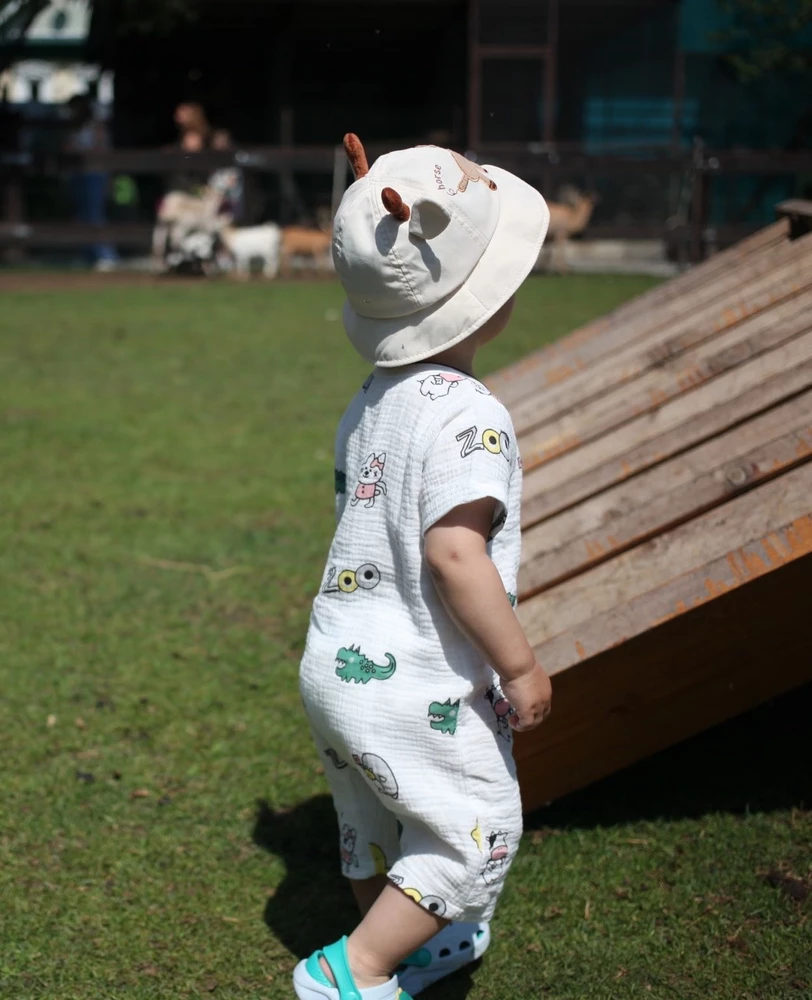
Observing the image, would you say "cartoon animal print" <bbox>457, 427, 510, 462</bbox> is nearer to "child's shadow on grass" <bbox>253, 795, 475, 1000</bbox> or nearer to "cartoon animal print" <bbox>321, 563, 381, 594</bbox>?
"cartoon animal print" <bbox>321, 563, 381, 594</bbox>

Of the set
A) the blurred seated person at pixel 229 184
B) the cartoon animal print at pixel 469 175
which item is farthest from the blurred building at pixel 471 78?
the cartoon animal print at pixel 469 175

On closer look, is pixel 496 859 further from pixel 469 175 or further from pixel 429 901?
pixel 469 175

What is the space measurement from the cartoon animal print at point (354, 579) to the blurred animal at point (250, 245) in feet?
47.3

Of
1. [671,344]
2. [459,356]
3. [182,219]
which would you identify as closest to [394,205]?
[459,356]

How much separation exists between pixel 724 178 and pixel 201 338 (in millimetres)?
9029

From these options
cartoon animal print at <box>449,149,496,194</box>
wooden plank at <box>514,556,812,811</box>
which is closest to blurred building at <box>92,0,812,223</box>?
wooden plank at <box>514,556,812,811</box>

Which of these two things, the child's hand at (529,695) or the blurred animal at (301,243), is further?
the blurred animal at (301,243)

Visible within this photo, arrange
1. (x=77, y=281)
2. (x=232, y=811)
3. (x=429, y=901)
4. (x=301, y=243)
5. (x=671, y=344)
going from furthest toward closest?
(x=301, y=243) → (x=77, y=281) → (x=671, y=344) → (x=232, y=811) → (x=429, y=901)

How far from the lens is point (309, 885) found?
9.13 feet

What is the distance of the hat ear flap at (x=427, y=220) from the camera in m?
1.97

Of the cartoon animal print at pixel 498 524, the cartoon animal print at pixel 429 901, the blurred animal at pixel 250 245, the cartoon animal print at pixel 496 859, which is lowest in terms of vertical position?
the blurred animal at pixel 250 245

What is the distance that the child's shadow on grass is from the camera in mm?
2570

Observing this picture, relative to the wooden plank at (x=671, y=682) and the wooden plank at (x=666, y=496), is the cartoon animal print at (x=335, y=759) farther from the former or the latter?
the wooden plank at (x=666, y=496)

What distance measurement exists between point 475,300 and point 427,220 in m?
0.15
